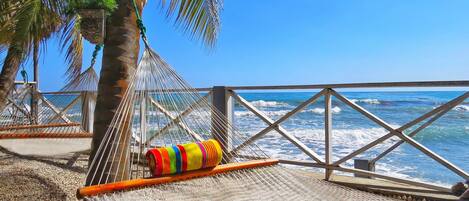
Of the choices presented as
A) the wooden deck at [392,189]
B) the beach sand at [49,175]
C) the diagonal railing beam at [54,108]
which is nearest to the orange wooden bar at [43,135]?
the beach sand at [49,175]

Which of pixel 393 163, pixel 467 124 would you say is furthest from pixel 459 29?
pixel 393 163

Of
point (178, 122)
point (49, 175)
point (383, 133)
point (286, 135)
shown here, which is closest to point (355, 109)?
point (286, 135)

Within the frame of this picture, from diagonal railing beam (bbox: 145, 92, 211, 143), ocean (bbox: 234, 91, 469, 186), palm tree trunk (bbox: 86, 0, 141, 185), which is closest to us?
diagonal railing beam (bbox: 145, 92, 211, 143)

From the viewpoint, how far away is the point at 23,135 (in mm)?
3438

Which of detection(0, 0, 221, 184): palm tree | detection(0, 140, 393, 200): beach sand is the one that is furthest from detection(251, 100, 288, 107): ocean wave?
detection(0, 0, 221, 184): palm tree

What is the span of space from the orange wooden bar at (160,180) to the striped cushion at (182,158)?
0.9 inches

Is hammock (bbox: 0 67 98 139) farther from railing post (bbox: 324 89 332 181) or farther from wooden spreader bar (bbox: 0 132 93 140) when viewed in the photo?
railing post (bbox: 324 89 332 181)

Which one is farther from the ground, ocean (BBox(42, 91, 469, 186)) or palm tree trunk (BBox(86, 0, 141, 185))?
palm tree trunk (BBox(86, 0, 141, 185))

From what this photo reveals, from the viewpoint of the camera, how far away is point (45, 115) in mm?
4883

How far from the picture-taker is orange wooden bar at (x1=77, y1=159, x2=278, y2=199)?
117 cm

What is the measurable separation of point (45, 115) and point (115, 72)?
11.1ft

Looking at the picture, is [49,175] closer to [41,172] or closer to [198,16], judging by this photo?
[41,172]

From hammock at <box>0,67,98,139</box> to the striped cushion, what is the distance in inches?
70.5

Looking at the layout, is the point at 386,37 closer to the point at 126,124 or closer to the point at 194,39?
the point at 194,39
